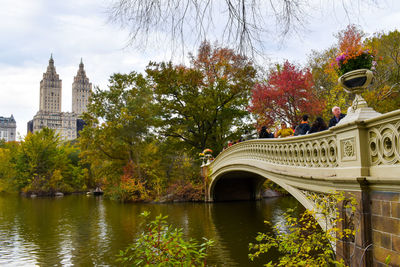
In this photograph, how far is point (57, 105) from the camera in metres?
143

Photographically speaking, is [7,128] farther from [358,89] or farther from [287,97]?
[358,89]

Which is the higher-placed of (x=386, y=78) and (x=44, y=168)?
(x=386, y=78)

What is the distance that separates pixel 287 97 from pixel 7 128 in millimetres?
171566

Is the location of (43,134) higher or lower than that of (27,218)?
higher

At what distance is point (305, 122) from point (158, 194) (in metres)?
18.4

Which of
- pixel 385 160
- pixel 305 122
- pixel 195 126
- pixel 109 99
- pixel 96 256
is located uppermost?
pixel 109 99

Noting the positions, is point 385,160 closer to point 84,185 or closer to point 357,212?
point 357,212

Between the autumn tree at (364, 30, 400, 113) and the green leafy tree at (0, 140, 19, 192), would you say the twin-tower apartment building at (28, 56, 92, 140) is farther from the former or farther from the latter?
the autumn tree at (364, 30, 400, 113)

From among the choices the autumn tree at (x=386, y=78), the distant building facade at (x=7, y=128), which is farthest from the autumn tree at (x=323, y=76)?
the distant building facade at (x=7, y=128)

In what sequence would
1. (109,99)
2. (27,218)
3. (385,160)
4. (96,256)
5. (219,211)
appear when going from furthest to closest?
1. (109,99)
2. (219,211)
3. (27,218)
4. (96,256)
5. (385,160)

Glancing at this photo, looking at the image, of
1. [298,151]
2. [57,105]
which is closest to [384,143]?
[298,151]

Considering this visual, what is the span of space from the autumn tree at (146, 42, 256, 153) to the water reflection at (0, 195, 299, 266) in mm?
8328

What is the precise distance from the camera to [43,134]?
40.2 meters

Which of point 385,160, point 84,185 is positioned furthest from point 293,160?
point 84,185
